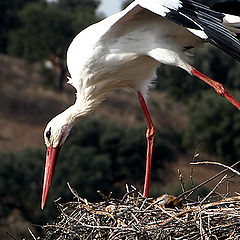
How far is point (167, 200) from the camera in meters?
4.62

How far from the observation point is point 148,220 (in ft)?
14.0

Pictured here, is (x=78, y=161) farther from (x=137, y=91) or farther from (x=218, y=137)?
(x=137, y=91)

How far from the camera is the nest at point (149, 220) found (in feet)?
13.1

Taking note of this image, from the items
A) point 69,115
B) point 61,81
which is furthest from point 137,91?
point 61,81

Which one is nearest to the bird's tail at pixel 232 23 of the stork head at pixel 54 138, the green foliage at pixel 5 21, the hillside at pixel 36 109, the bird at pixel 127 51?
the bird at pixel 127 51

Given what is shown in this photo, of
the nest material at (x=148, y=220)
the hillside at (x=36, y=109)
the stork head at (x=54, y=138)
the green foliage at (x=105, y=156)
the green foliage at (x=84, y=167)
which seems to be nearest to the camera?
the nest material at (x=148, y=220)

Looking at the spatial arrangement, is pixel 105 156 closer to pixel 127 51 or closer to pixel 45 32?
pixel 45 32

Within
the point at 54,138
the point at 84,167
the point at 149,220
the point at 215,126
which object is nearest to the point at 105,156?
the point at 84,167

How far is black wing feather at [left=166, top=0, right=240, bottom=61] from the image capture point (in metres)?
4.46

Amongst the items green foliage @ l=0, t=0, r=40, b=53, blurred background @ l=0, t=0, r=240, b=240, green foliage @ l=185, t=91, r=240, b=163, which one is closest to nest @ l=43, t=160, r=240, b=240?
blurred background @ l=0, t=0, r=240, b=240

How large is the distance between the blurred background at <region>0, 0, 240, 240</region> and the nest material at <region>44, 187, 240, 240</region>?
20.7ft

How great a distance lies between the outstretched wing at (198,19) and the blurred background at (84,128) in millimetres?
6208

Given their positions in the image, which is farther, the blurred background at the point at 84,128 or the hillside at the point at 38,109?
the hillside at the point at 38,109

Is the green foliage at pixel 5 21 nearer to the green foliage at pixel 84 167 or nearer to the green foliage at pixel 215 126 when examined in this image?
the green foliage at pixel 215 126
